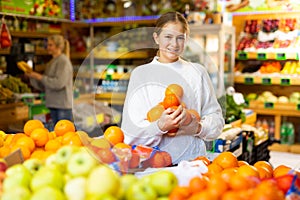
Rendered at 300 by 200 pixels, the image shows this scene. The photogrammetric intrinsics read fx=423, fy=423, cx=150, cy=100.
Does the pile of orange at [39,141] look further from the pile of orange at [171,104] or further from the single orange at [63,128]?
the pile of orange at [171,104]

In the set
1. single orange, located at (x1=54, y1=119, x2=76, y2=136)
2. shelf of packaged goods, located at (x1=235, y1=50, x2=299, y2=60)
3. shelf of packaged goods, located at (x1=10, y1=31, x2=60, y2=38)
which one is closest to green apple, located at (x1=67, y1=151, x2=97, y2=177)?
single orange, located at (x1=54, y1=119, x2=76, y2=136)

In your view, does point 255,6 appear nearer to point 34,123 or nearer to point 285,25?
point 285,25

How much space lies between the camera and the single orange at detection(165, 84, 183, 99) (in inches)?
89.4

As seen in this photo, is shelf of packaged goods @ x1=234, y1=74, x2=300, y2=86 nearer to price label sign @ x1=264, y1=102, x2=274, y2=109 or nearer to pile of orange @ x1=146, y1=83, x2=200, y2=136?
price label sign @ x1=264, y1=102, x2=274, y2=109

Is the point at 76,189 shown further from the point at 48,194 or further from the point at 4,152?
the point at 4,152

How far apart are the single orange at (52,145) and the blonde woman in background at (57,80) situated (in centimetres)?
309

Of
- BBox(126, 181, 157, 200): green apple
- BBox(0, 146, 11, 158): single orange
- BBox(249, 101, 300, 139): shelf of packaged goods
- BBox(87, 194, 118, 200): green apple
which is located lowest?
BBox(249, 101, 300, 139): shelf of packaged goods

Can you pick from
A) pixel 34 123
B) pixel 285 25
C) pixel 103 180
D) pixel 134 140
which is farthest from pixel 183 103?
pixel 285 25

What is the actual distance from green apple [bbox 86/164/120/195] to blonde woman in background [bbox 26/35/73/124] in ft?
12.8

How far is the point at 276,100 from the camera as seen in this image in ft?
21.8

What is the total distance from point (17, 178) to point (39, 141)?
0.74 m

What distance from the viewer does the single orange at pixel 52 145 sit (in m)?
2.07

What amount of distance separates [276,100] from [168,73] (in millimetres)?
4726

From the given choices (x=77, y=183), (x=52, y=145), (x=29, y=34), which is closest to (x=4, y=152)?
(x=52, y=145)
